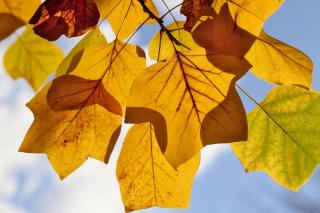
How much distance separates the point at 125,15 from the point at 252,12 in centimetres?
22

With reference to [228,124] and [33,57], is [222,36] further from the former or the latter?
[33,57]

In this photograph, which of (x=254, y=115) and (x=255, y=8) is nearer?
(x=255, y=8)

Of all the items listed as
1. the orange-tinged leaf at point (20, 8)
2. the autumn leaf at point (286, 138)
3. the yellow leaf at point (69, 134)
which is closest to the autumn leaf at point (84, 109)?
the yellow leaf at point (69, 134)

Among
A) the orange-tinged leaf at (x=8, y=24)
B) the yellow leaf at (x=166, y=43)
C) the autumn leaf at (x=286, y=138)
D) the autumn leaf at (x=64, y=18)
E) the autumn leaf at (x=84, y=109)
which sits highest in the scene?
the orange-tinged leaf at (x=8, y=24)

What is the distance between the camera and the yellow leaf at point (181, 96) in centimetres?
50

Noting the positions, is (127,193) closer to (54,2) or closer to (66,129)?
(66,129)

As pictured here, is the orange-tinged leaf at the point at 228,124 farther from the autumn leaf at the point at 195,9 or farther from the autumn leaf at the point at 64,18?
the autumn leaf at the point at 64,18

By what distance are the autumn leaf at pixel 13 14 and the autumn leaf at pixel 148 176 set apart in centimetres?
23

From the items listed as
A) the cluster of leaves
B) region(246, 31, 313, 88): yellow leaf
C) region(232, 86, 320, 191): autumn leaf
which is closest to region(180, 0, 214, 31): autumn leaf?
the cluster of leaves

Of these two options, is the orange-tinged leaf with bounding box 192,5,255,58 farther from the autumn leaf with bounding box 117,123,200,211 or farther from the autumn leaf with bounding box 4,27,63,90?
the autumn leaf with bounding box 4,27,63,90

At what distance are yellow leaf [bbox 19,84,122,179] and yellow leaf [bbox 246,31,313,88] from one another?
0.69 ft

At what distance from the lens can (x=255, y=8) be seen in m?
0.49

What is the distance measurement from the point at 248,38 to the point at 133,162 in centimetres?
25

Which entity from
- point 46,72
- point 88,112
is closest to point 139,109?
point 88,112
